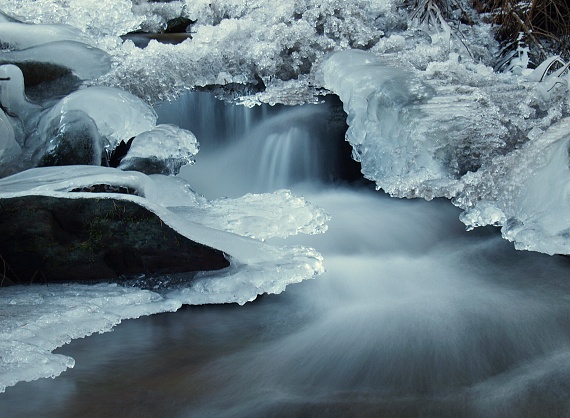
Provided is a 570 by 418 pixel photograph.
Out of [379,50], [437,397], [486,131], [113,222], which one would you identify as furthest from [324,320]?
[379,50]

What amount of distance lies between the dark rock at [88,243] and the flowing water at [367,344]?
359 millimetres

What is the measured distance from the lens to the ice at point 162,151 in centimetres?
461

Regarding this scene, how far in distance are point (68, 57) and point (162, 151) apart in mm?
1470

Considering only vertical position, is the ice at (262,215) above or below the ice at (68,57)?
below

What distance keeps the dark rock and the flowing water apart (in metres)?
0.36

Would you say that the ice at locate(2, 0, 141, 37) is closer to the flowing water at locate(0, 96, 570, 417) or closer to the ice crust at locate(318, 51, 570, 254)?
the ice crust at locate(318, 51, 570, 254)

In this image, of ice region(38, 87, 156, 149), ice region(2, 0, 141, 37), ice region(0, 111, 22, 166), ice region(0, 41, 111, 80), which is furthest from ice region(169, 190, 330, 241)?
ice region(2, 0, 141, 37)

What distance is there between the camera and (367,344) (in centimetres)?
274

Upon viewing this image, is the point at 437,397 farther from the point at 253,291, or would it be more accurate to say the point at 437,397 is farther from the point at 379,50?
the point at 379,50

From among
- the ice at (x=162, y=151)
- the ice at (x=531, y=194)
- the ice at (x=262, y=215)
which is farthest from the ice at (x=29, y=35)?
the ice at (x=531, y=194)

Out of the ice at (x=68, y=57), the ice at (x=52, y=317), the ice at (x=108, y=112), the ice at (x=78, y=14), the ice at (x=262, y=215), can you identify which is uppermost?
the ice at (x=78, y=14)

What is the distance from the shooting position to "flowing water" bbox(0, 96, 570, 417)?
2.26m

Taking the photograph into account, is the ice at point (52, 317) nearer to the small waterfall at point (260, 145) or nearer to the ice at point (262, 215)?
the ice at point (262, 215)

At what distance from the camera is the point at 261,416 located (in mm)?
2209
